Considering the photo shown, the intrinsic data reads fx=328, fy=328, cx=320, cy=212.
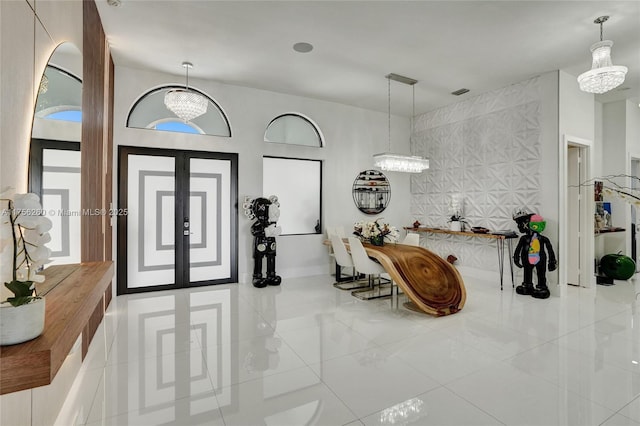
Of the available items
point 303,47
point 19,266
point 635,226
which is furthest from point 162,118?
point 635,226

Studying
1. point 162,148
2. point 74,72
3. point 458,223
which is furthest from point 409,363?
point 162,148

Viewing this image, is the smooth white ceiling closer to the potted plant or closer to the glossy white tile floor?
the potted plant

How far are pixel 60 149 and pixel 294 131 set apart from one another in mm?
4573

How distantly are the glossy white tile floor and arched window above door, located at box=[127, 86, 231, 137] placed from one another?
8.99 ft

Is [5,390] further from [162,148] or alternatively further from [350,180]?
[350,180]

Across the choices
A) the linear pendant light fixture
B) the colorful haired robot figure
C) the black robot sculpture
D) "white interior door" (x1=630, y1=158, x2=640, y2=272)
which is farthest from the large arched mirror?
"white interior door" (x1=630, y1=158, x2=640, y2=272)

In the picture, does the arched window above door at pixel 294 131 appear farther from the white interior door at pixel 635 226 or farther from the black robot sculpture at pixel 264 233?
the white interior door at pixel 635 226

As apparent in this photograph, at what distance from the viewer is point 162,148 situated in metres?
5.26

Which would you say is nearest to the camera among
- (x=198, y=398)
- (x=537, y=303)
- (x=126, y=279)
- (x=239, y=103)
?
(x=198, y=398)

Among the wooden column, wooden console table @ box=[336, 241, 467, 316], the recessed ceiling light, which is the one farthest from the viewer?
the recessed ceiling light

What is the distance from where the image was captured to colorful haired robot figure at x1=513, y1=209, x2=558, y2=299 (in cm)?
489

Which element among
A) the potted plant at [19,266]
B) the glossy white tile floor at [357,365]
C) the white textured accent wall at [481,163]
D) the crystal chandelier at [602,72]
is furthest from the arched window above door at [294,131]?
the potted plant at [19,266]

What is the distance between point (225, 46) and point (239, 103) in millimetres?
1480

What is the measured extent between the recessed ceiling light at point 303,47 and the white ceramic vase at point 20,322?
13.4 ft
